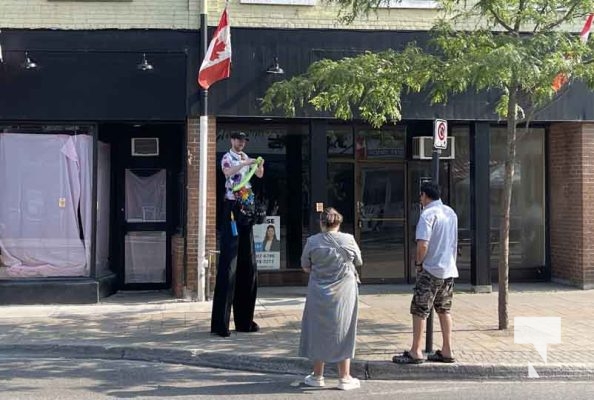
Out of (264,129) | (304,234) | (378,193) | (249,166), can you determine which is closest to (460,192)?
(378,193)

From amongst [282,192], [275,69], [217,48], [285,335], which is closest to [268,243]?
[282,192]

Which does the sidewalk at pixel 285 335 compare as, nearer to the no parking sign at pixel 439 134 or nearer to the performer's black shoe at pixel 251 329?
the performer's black shoe at pixel 251 329

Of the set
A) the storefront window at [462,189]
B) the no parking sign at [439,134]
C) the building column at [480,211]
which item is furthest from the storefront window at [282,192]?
the no parking sign at [439,134]

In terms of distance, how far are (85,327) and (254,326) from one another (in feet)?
7.41

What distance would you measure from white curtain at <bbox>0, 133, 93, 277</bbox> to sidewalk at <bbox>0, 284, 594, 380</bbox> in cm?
83

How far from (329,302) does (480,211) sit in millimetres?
5950

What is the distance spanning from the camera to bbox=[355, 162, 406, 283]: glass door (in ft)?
41.7

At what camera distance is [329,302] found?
651cm

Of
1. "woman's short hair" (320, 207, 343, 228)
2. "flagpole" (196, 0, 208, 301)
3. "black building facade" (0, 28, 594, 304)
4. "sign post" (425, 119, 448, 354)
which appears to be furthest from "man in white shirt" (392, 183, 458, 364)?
"flagpole" (196, 0, 208, 301)

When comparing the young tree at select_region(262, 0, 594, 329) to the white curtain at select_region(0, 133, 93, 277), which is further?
the white curtain at select_region(0, 133, 93, 277)

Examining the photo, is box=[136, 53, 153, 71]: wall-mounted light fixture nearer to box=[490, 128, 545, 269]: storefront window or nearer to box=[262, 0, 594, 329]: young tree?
box=[262, 0, 594, 329]: young tree

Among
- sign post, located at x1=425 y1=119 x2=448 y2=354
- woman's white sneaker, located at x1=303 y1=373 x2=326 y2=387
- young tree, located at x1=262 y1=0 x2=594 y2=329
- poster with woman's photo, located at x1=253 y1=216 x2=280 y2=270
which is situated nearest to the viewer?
woman's white sneaker, located at x1=303 y1=373 x2=326 y2=387

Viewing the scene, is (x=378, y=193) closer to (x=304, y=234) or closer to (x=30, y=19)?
(x=304, y=234)

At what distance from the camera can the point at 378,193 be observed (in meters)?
12.8
